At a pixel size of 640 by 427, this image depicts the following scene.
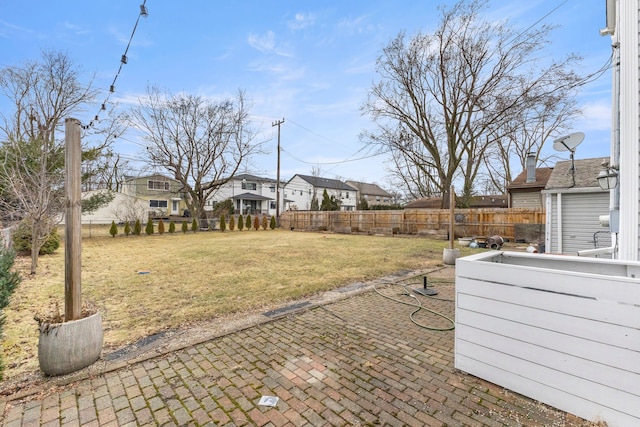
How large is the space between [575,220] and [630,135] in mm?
8646

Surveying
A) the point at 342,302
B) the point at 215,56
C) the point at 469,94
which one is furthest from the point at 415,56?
the point at 342,302

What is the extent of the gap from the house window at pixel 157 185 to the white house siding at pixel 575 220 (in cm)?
3386

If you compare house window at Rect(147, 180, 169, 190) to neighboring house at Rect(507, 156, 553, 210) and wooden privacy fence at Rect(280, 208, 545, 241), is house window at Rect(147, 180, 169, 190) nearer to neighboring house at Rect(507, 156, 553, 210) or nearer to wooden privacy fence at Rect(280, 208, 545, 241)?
wooden privacy fence at Rect(280, 208, 545, 241)

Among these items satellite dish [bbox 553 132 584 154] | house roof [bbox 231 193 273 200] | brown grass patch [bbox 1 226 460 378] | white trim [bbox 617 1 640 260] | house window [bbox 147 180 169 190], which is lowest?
brown grass patch [bbox 1 226 460 378]

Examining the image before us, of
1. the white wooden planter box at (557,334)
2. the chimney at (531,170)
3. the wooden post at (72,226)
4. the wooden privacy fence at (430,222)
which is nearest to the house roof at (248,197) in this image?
the wooden privacy fence at (430,222)

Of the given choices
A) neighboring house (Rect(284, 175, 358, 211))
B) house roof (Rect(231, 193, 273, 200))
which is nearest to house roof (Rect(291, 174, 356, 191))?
neighboring house (Rect(284, 175, 358, 211))

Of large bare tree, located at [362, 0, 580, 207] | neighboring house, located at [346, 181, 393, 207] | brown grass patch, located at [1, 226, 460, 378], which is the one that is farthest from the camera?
neighboring house, located at [346, 181, 393, 207]

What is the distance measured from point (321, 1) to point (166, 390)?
1012 cm

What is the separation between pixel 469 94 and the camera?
1568 centimetres

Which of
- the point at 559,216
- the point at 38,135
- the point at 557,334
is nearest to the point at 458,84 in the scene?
the point at 559,216

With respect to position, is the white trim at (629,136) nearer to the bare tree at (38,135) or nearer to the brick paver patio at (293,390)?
the brick paver patio at (293,390)

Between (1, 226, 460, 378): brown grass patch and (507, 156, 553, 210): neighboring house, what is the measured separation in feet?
36.8

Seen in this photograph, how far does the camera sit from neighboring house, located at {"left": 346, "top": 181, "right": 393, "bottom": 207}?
1972 inches

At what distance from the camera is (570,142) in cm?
709
